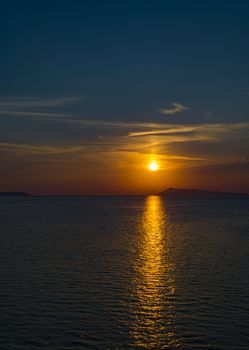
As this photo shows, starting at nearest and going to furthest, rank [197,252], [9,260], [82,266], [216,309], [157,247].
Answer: [216,309], [82,266], [9,260], [197,252], [157,247]

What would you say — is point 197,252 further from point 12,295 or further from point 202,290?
point 12,295

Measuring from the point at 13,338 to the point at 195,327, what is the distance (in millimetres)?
13104

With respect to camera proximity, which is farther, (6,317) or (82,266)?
(82,266)

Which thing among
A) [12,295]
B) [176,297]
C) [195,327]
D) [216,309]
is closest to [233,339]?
[195,327]

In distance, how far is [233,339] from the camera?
2717 centimetres

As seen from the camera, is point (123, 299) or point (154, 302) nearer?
point (154, 302)

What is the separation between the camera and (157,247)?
73562 millimetres

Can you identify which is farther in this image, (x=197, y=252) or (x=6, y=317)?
(x=197, y=252)

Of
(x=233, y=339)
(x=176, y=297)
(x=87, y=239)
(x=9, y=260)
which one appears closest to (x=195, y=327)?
(x=233, y=339)

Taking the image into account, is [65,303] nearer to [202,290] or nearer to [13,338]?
[13,338]

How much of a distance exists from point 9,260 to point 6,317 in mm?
26534

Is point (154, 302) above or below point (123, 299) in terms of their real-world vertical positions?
below

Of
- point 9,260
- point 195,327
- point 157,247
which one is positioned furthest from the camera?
point 157,247

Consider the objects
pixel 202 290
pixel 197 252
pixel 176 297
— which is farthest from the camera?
pixel 197 252
